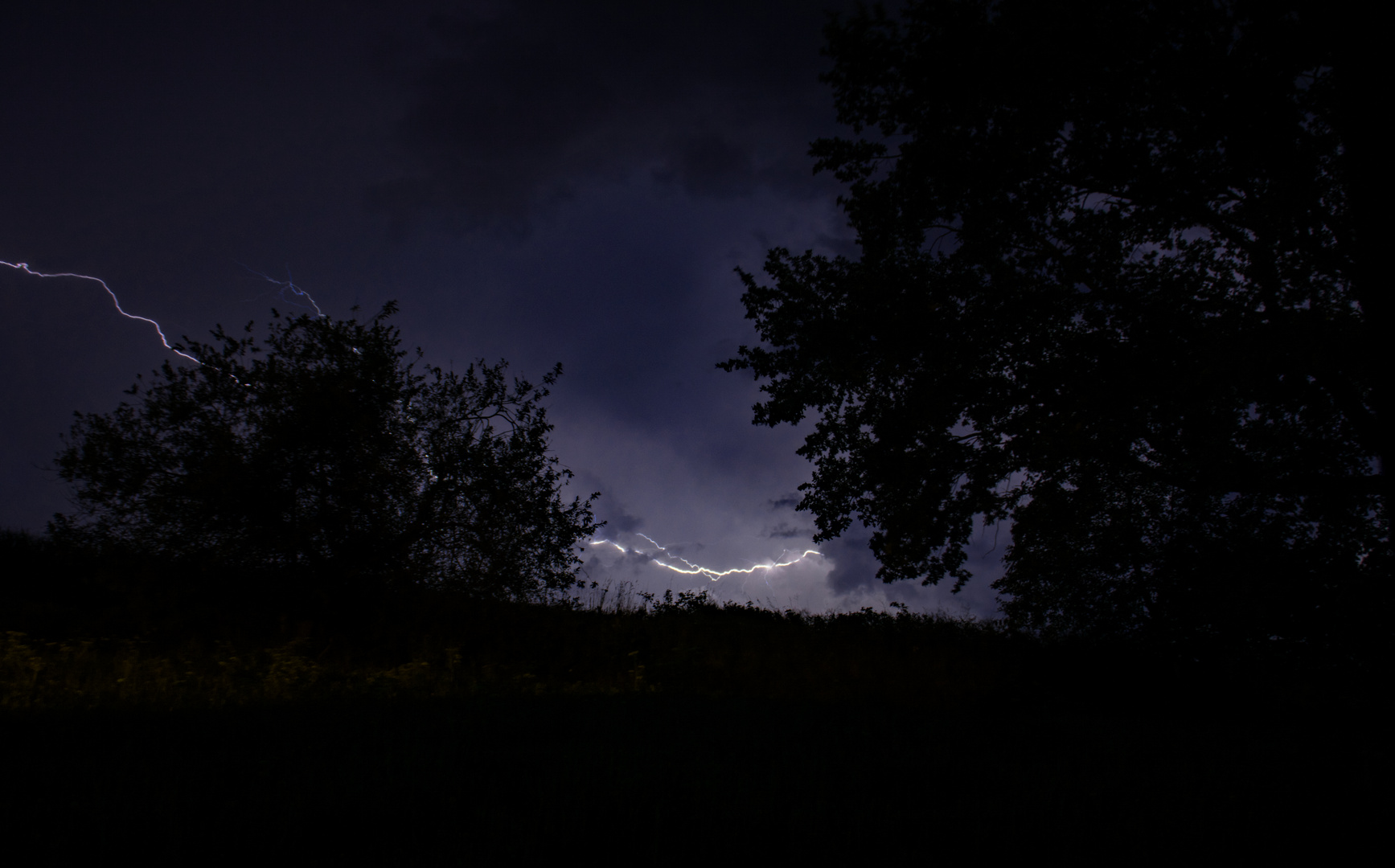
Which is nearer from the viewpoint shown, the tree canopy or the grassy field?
the grassy field

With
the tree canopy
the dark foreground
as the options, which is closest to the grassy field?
the dark foreground

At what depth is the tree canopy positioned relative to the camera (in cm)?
828

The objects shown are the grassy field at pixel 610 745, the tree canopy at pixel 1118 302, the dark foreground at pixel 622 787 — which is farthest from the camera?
the tree canopy at pixel 1118 302

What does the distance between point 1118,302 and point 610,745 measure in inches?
399

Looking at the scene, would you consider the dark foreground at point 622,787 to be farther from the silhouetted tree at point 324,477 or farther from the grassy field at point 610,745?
the silhouetted tree at point 324,477

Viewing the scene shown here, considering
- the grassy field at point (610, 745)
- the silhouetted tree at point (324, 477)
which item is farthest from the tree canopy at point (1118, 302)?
the silhouetted tree at point (324, 477)

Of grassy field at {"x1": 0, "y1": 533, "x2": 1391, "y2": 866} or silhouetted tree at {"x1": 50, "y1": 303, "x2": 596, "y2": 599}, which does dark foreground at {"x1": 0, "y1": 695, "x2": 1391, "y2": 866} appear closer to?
grassy field at {"x1": 0, "y1": 533, "x2": 1391, "y2": 866}

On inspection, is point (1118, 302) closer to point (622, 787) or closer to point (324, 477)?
point (622, 787)

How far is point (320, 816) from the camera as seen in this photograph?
12.1ft

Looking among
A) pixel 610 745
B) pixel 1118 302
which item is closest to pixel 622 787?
pixel 610 745

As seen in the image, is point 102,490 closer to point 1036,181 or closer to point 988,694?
point 988,694

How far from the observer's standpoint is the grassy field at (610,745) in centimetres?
363

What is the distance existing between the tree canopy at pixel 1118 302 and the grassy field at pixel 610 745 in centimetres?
267

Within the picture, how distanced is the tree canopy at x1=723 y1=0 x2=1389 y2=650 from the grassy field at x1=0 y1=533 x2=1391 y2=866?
2.67m
